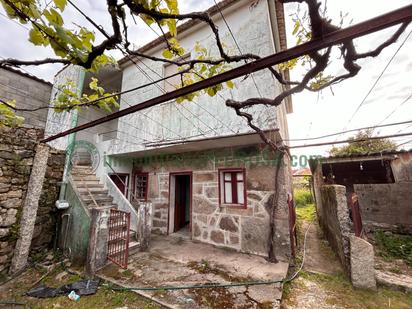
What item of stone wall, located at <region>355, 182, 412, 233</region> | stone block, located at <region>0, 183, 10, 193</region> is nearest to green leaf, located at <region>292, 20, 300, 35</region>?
stone block, located at <region>0, 183, 10, 193</region>

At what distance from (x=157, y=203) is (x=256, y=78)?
5811mm

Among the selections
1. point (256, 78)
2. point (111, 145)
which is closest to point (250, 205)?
point (256, 78)

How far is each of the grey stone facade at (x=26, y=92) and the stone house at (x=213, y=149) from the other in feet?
1.75

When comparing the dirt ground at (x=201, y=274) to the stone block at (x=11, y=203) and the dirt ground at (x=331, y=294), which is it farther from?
the stone block at (x=11, y=203)

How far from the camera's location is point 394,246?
534 centimetres

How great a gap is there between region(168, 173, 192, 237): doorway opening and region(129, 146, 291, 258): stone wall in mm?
193

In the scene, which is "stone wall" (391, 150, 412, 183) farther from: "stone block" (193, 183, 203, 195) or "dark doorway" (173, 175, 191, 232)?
"dark doorway" (173, 175, 191, 232)

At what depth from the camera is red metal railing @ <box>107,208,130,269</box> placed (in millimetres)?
4369

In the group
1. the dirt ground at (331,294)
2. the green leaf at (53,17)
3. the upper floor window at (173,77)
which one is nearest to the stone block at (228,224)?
the dirt ground at (331,294)

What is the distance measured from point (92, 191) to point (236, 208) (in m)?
5.08

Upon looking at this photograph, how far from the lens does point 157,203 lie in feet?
23.6

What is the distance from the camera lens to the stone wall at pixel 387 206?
6.07m

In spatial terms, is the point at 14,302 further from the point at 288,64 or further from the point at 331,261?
the point at 331,261

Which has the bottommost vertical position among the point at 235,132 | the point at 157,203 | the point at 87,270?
the point at 87,270
